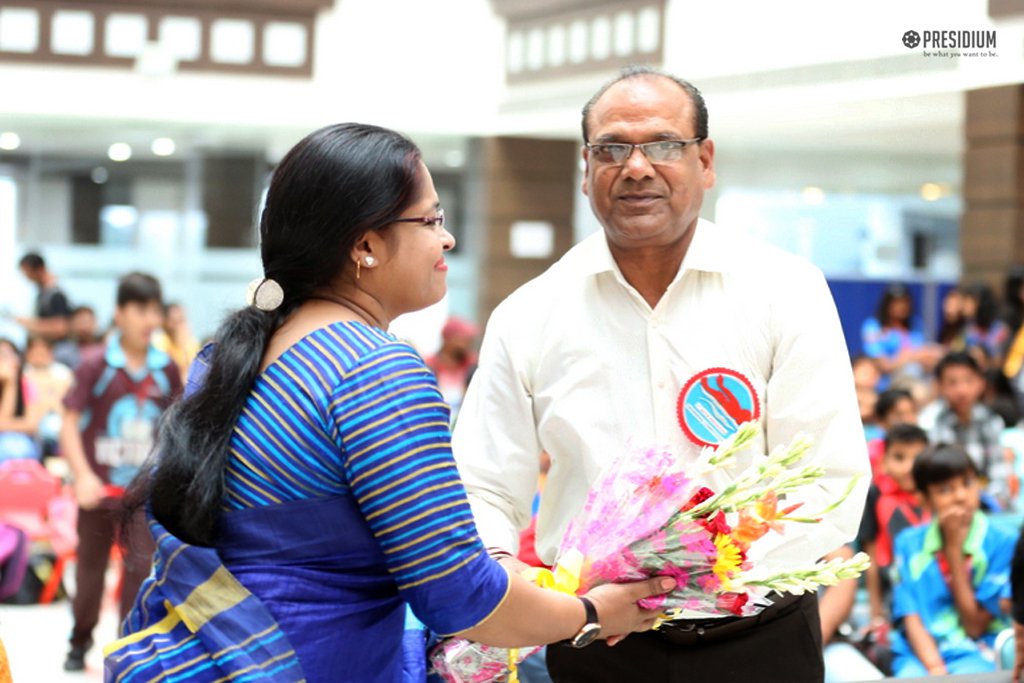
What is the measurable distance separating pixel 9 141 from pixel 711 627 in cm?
845

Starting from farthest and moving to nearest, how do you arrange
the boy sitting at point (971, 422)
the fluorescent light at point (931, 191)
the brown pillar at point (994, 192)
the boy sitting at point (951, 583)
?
the fluorescent light at point (931, 191) < the brown pillar at point (994, 192) < the boy sitting at point (971, 422) < the boy sitting at point (951, 583)

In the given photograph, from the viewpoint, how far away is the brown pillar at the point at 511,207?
34.5 feet

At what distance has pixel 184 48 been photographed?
9.02 metres

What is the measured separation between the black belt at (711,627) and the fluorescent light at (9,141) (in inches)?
325

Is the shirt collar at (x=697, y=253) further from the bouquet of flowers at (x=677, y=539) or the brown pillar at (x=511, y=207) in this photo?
the brown pillar at (x=511, y=207)

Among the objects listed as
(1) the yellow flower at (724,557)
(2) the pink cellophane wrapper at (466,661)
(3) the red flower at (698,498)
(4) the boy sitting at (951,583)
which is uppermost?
(3) the red flower at (698,498)

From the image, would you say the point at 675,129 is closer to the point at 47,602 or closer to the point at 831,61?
the point at 831,61

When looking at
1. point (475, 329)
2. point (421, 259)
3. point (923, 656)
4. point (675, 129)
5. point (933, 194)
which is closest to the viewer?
point (421, 259)

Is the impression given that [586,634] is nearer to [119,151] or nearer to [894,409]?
[894,409]

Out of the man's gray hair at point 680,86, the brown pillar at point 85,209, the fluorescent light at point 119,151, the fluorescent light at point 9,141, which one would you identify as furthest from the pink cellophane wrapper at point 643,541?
the brown pillar at point 85,209

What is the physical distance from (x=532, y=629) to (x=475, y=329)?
8974 millimetres

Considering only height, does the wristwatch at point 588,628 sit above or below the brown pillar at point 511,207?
below

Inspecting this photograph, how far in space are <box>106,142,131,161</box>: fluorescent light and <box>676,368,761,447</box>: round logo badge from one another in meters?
8.48

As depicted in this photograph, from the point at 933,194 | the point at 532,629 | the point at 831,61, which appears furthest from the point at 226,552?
the point at 933,194
